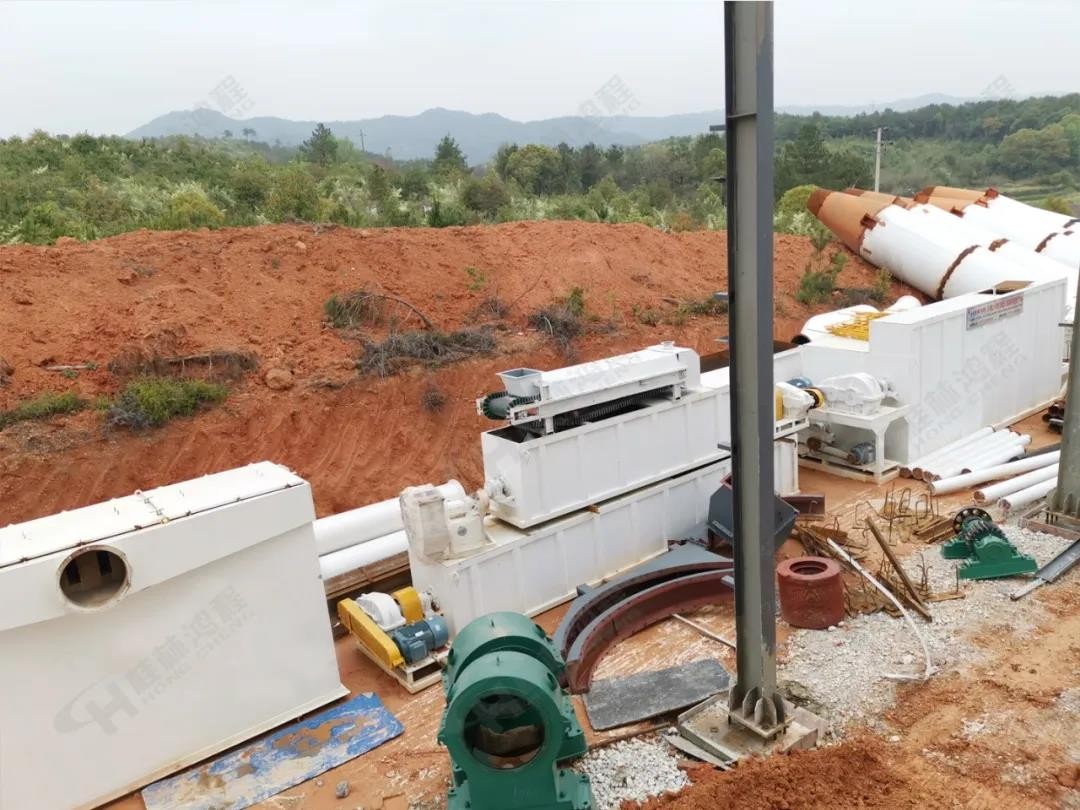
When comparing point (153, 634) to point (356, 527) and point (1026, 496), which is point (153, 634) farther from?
point (1026, 496)

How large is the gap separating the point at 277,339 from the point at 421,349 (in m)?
2.63

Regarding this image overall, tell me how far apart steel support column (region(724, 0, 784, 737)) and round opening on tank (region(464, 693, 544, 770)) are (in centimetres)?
163

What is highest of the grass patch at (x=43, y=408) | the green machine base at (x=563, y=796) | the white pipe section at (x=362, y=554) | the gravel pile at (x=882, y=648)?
the grass patch at (x=43, y=408)

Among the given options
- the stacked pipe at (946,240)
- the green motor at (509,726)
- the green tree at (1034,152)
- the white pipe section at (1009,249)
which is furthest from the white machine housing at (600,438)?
the green tree at (1034,152)

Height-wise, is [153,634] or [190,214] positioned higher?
[190,214]

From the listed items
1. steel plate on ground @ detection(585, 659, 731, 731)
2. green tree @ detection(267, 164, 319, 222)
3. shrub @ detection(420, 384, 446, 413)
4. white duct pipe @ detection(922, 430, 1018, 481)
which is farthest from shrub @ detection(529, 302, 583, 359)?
steel plate on ground @ detection(585, 659, 731, 731)

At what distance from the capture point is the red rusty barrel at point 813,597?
7637 millimetres

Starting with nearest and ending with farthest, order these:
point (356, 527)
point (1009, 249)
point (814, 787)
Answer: point (814, 787) → point (356, 527) → point (1009, 249)

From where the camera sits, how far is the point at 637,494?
920 centimetres

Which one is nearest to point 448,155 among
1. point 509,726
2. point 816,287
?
point 816,287

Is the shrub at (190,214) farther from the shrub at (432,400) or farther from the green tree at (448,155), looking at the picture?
the green tree at (448,155)

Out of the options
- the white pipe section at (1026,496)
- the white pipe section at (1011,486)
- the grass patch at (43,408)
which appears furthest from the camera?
the grass patch at (43,408)

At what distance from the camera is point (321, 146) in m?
40.6

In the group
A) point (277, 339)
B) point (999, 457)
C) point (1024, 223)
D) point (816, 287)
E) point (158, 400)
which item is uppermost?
point (1024, 223)
